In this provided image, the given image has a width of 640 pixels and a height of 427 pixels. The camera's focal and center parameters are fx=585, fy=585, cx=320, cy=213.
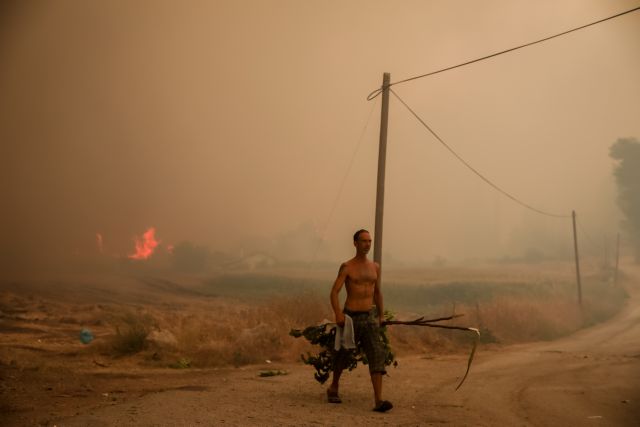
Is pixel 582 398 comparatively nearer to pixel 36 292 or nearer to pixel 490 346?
pixel 490 346

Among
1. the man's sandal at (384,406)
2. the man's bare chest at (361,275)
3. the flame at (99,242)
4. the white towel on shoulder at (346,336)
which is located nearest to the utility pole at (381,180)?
the man's bare chest at (361,275)

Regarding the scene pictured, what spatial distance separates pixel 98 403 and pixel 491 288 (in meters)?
40.6

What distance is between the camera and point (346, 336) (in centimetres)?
789

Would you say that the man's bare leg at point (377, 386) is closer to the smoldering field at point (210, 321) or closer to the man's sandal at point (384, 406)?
the man's sandal at point (384, 406)

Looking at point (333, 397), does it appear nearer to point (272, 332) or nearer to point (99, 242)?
point (272, 332)

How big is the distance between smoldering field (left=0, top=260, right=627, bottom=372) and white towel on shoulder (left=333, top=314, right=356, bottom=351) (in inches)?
265

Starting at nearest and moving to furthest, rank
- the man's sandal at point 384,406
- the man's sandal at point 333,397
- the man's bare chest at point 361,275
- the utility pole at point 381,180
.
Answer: the man's sandal at point 384,406, the man's bare chest at point 361,275, the man's sandal at point 333,397, the utility pole at point 381,180

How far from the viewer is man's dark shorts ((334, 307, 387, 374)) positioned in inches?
307

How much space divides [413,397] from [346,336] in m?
2.29

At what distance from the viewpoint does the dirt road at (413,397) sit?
A: 719 cm

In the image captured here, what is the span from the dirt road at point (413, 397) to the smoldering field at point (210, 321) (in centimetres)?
166

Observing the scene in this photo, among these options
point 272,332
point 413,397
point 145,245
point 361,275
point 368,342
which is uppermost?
point 145,245

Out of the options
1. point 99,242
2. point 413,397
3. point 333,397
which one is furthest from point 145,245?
point 333,397

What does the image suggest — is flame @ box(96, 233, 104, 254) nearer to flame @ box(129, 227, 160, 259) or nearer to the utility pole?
flame @ box(129, 227, 160, 259)
